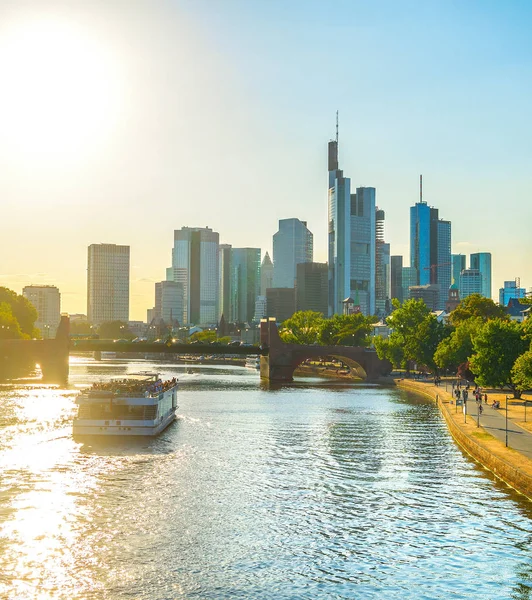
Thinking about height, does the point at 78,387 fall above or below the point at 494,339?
below

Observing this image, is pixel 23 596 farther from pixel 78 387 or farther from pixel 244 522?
pixel 78 387

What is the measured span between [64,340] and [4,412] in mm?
64334

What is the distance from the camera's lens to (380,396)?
124812 millimetres

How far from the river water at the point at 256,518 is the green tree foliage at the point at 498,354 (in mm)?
26851

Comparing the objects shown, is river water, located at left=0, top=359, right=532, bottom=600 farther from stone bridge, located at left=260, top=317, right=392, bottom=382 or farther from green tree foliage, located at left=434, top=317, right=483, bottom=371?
stone bridge, located at left=260, top=317, right=392, bottom=382

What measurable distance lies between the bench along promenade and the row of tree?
21.9 feet

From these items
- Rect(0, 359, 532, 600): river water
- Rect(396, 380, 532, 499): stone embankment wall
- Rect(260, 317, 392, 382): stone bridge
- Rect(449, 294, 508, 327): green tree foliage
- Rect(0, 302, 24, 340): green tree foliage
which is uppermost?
Rect(449, 294, 508, 327): green tree foliage

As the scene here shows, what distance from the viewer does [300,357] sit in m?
166

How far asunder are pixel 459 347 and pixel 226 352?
147ft

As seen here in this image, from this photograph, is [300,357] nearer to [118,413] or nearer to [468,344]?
[468,344]

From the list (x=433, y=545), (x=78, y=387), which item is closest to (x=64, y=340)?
(x=78, y=387)

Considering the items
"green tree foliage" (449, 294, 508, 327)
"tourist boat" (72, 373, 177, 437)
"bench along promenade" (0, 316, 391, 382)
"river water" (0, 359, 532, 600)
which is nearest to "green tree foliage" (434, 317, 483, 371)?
"bench along promenade" (0, 316, 391, 382)

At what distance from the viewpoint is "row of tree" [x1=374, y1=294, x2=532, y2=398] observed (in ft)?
338

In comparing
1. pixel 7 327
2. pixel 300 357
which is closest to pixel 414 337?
pixel 300 357
